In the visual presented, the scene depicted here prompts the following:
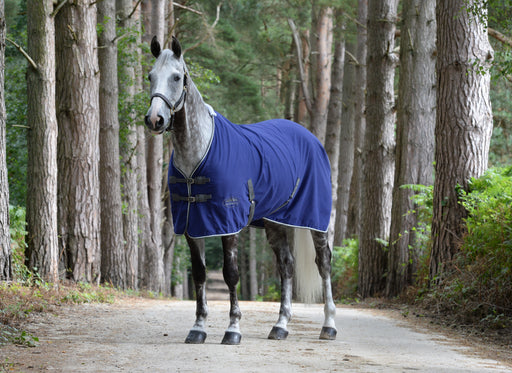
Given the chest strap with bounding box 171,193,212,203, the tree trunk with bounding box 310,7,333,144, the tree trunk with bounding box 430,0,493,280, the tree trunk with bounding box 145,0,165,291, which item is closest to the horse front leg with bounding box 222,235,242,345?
the chest strap with bounding box 171,193,212,203

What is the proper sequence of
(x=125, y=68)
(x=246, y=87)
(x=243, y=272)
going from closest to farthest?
(x=125, y=68), (x=246, y=87), (x=243, y=272)

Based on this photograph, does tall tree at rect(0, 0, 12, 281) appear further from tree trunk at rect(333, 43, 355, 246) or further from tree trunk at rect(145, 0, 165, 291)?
tree trunk at rect(333, 43, 355, 246)

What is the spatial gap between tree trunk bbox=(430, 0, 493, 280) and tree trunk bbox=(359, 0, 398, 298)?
3.71 meters

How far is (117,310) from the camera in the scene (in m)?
8.97

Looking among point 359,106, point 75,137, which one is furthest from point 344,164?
point 75,137

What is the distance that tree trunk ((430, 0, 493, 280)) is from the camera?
350 inches

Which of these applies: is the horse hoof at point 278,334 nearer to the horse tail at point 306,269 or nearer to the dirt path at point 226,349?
the dirt path at point 226,349

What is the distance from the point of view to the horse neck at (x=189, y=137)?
5.73 meters

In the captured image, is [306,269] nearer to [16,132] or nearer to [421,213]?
[421,213]

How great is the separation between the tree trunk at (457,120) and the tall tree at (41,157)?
5485mm

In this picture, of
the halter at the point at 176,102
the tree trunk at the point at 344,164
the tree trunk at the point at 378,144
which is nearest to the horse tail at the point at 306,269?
the halter at the point at 176,102

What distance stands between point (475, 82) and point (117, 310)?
5.89 metres

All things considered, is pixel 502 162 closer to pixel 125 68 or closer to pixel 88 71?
pixel 125 68

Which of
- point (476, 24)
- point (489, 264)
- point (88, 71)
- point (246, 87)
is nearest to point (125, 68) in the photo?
point (88, 71)
